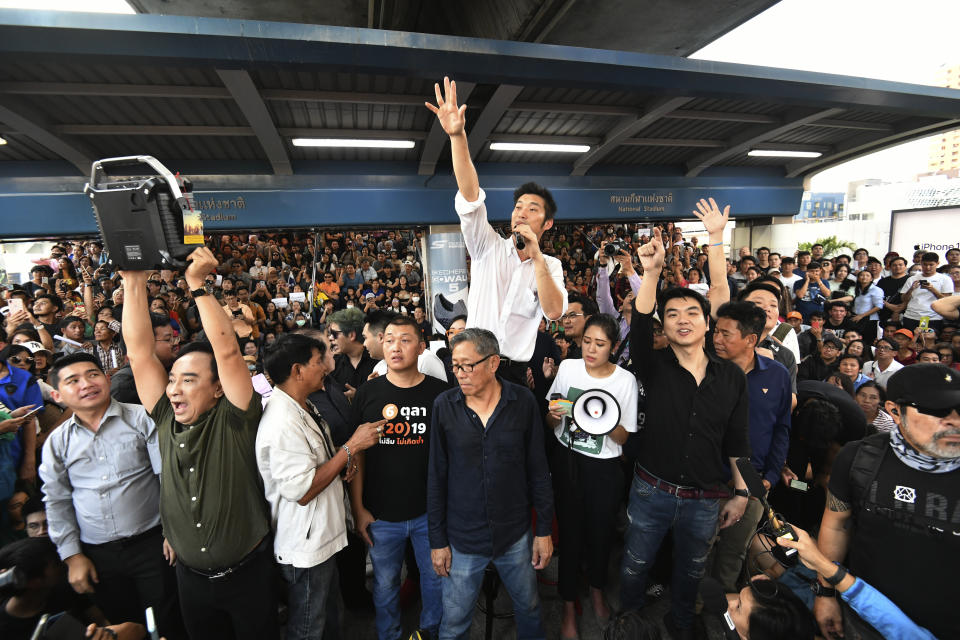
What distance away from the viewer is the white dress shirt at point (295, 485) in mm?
1983

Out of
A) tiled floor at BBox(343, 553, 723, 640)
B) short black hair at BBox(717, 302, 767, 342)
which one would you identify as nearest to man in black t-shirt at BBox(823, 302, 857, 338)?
short black hair at BBox(717, 302, 767, 342)

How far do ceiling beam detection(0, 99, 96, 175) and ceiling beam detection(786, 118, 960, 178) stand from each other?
589 inches

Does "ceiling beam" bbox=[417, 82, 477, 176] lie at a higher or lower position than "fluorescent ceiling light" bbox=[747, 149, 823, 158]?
lower

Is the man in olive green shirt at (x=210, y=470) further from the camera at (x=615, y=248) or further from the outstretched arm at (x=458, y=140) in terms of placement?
the camera at (x=615, y=248)

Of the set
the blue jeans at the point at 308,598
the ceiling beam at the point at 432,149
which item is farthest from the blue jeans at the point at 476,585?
the ceiling beam at the point at 432,149

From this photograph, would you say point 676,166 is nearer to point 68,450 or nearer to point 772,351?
point 772,351

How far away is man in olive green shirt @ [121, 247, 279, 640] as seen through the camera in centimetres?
191

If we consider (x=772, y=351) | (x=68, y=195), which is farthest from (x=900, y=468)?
(x=68, y=195)

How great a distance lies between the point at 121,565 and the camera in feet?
7.43

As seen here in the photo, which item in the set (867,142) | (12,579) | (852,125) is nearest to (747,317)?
(12,579)

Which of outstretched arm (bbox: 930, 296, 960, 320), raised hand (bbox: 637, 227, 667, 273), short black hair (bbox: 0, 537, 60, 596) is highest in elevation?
raised hand (bbox: 637, 227, 667, 273)

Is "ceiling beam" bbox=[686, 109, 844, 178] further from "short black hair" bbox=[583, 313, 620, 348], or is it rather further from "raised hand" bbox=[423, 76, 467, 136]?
"raised hand" bbox=[423, 76, 467, 136]

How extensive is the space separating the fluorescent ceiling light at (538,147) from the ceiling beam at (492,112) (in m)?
0.44

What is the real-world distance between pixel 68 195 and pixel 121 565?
7.64 m
